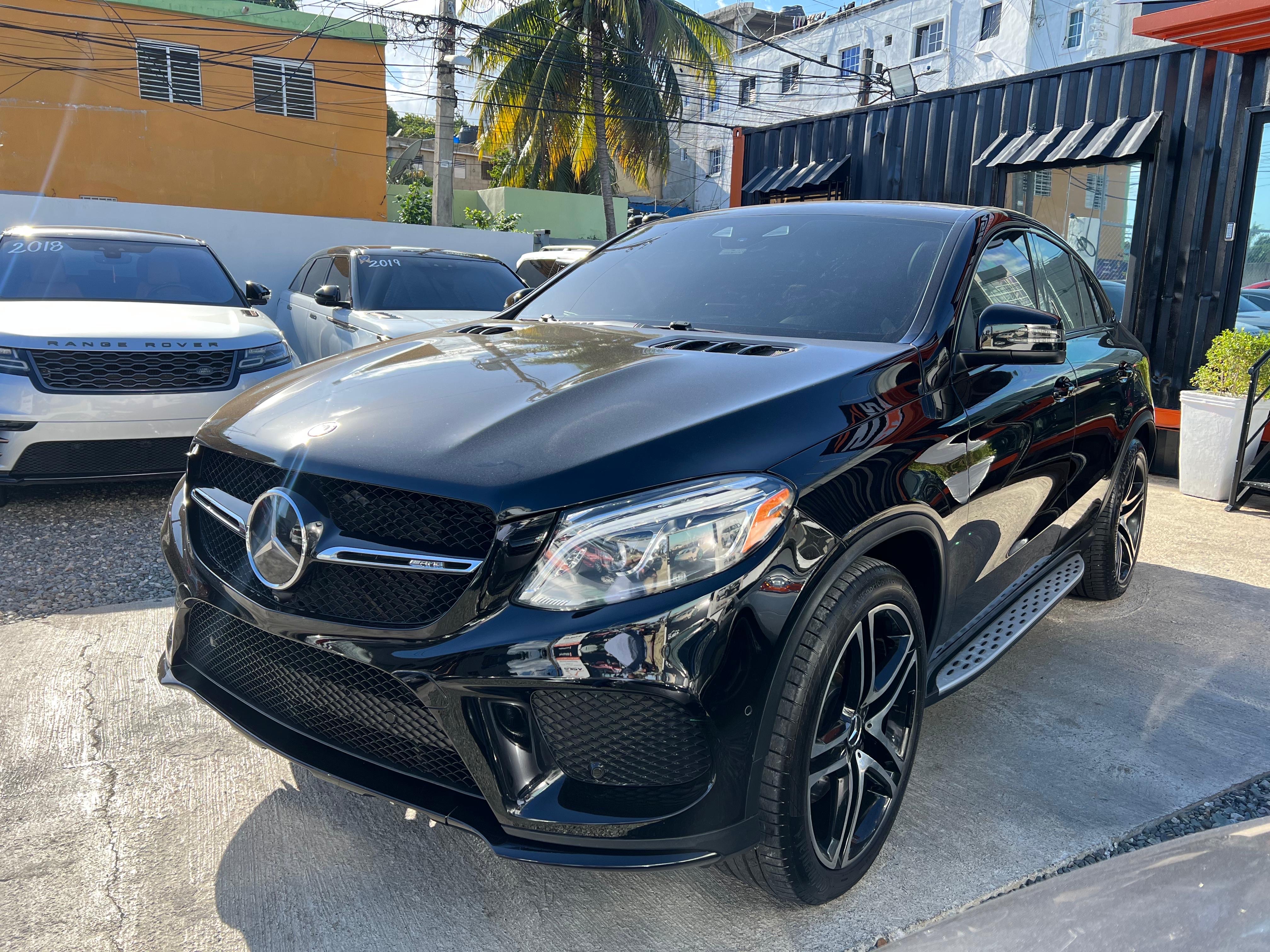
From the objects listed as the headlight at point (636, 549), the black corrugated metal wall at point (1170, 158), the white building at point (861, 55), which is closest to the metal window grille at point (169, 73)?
the white building at point (861, 55)

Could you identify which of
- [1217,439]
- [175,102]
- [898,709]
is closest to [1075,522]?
[898,709]

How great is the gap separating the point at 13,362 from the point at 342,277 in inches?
124

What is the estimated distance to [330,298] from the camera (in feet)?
23.1

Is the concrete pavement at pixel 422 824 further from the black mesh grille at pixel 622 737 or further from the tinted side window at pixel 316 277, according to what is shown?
the tinted side window at pixel 316 277

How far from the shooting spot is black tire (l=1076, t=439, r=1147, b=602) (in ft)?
13.7

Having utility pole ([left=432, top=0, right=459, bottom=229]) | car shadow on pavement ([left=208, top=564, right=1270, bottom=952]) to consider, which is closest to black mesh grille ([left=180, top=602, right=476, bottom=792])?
car shadow on pavement ([left=208, top=564, right=1270, bottom=952])

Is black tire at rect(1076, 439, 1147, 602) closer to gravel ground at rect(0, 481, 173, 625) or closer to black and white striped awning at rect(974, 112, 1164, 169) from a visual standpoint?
gravel ground at rect(0, 481, 173, 625)

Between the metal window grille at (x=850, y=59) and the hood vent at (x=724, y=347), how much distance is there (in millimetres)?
34332

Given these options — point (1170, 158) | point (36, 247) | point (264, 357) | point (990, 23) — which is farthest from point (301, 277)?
point (990, 23)

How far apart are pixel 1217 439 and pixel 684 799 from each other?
6.49 metres

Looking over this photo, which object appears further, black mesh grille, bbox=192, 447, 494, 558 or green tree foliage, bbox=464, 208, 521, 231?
green tree foliage, bbox=464, 208, 521, 231

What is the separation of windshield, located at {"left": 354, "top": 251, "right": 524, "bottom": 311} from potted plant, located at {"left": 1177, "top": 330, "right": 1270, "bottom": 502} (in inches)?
207

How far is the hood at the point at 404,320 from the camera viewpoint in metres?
6.32

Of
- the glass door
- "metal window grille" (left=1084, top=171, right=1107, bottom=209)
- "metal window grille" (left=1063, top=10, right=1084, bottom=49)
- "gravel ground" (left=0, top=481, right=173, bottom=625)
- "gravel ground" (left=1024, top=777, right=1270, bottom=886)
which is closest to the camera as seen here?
"gravel ground" (left=1024, top=777, right=1270, bottom=886)
